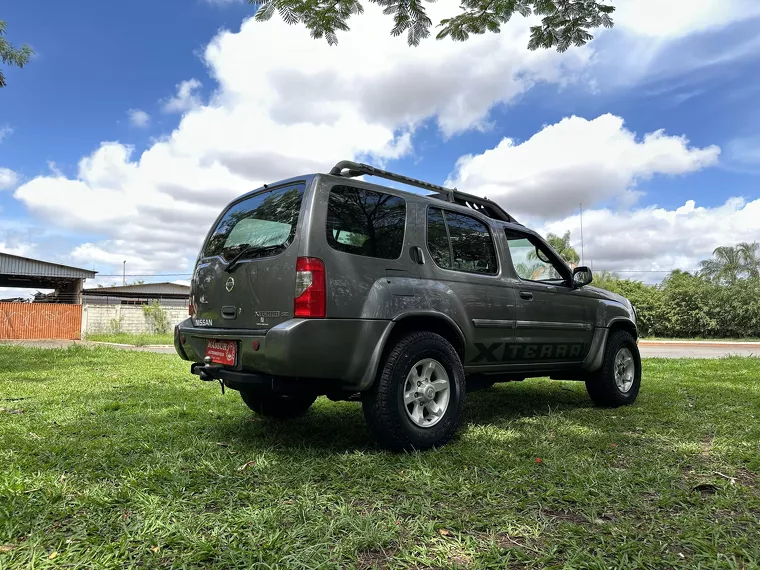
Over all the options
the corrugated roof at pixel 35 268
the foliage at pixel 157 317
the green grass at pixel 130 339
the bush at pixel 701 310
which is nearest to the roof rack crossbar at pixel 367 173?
the green grass at pixel 130 339

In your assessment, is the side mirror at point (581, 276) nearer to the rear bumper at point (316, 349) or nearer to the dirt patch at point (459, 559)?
the rear bumper at point (316, 349)

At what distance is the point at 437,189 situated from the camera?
4.71 metres

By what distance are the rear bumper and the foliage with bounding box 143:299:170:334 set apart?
68.0 feet

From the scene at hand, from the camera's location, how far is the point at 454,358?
149 inches

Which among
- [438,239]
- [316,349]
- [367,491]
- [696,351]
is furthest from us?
[696,351]

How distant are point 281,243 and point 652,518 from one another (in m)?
2.59

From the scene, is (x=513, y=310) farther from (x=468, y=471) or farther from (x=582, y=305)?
(x=468, y=471)

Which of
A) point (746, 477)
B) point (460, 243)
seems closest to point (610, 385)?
point (746, 477)

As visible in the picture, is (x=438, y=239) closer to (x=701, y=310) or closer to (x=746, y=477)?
(x=746, y=477)

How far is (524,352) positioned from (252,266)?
2.53 metres

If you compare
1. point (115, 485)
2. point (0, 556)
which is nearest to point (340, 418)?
point (115, 485)

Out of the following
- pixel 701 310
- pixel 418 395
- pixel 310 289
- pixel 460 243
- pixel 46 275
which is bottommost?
pixel 701 310

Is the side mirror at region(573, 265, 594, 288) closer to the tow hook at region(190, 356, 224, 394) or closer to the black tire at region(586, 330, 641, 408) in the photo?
the black tire at region(586, 330, 641, 408)

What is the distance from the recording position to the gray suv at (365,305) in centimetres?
325
